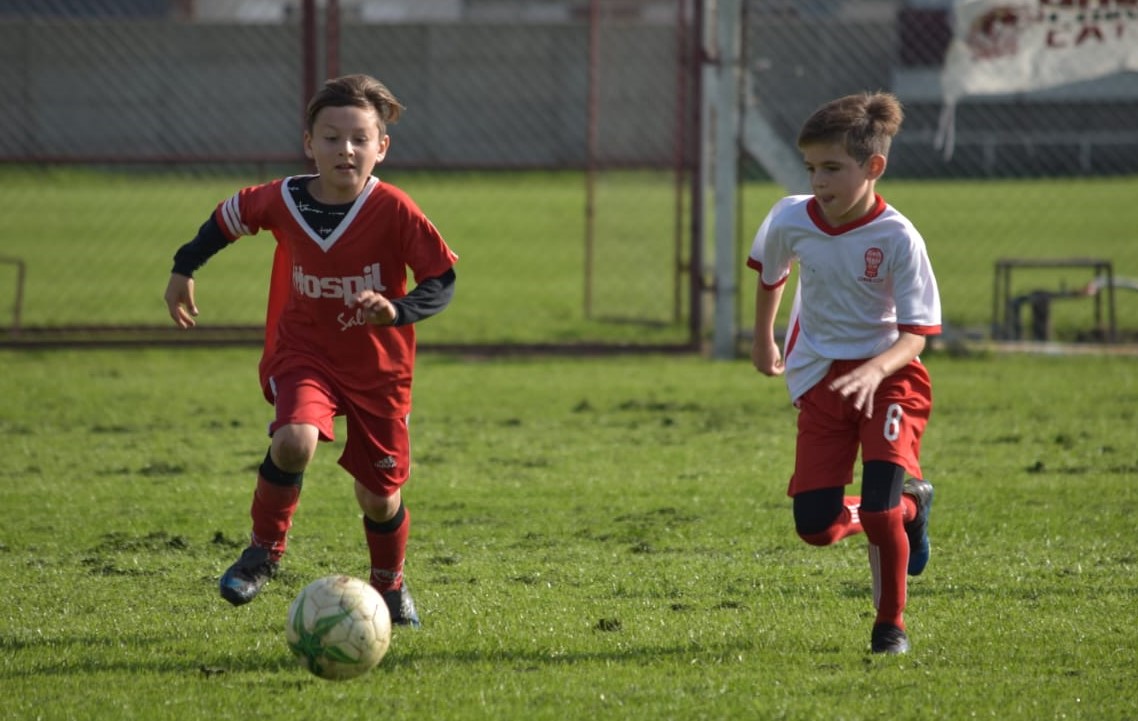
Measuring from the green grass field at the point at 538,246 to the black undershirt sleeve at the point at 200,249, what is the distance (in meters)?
5.84

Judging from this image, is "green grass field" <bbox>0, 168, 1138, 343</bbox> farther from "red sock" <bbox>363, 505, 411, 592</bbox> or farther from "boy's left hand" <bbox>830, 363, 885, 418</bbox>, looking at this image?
"boy's left hand" <bbox>830, 363, 885, 418</bbox>

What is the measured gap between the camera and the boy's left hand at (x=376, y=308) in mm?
3902

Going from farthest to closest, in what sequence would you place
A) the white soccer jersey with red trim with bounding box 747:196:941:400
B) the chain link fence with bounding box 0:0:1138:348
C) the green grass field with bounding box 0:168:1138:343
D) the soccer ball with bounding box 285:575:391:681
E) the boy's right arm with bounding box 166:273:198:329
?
the chain link fence with bounding box 0:0:1138:348 < the green grass field with bounding box 0:168:1138:343 < the boy's right arm with bounding box 166:273:198:329 < the white soccer jersey with red trim with bounding box 747:196:941:400 < the soccer ball with bounding box 285:575:391:681

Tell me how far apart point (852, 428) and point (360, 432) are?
1.41 metres

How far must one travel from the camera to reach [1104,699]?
3586mm

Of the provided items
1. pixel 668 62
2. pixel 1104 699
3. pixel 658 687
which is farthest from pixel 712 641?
pixel 668 62

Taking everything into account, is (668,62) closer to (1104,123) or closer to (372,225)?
(1104,123)

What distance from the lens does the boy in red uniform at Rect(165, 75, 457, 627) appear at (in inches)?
167

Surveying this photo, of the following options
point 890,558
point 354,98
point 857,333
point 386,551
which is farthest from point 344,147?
point 890,558

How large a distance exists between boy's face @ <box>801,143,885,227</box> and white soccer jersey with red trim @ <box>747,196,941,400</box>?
7 cm

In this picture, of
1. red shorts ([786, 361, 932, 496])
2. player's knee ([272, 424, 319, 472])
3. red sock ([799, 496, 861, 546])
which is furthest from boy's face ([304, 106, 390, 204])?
red sock ([799, 496, 861, 546])

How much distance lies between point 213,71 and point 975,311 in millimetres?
A: 16294

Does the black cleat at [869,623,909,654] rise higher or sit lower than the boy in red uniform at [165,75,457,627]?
lower

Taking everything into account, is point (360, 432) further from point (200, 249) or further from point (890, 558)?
point (890, 558)
